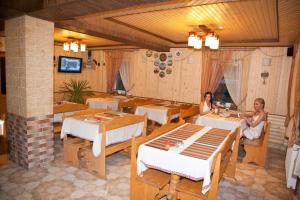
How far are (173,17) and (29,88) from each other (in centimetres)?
255

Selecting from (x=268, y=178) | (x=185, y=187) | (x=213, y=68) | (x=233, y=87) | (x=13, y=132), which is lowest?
(x=268, y=178)

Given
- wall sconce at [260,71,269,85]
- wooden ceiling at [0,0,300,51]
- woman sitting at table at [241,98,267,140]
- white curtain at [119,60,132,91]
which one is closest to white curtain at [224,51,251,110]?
wall sconce at [260,71,269,85]

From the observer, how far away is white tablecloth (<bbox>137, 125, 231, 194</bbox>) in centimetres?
207

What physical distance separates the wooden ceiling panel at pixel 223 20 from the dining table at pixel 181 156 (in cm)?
178

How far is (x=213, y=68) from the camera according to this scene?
19.5 ft

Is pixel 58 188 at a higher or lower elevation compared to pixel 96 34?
lower

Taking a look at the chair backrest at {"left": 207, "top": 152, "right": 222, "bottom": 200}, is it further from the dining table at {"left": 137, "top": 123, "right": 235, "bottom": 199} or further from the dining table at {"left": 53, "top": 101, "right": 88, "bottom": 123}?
the dining table at {"left": 53, "top": 101, "right": 88, "bottom": 123}

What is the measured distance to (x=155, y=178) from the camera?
2.44 m

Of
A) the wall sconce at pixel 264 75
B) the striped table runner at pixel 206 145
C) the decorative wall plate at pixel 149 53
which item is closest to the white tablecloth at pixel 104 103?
the decorative wall plate at pixel 149 53

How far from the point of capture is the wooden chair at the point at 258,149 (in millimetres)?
3920

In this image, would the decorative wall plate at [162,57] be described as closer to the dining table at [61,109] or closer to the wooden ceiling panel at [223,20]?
the wooden ceiling panel at [223,20]

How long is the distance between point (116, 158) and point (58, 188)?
129cm

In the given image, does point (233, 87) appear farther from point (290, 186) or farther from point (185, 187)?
point (185, 187)

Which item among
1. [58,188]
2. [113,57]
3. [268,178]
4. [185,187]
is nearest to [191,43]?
[185,187]
